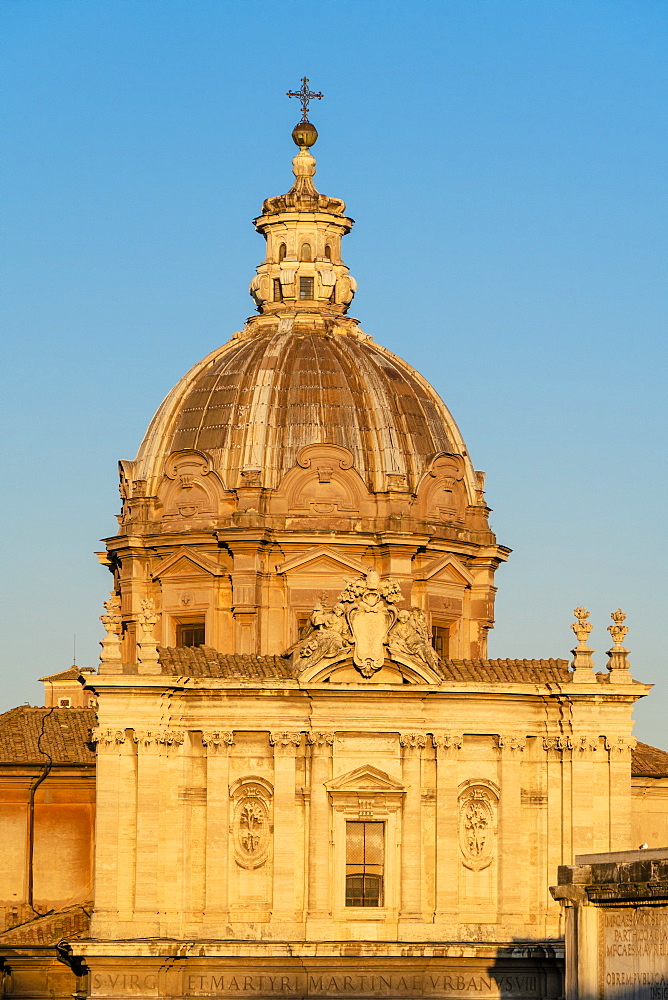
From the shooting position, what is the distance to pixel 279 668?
7669cm

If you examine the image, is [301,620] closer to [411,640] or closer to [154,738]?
[411,640]

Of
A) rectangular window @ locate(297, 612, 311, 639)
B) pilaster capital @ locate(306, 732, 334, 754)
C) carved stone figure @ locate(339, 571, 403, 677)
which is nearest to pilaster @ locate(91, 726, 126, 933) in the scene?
pilaster capital @ locate(306, 732, 334, 754)

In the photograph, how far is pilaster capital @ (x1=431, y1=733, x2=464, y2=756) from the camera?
76312 millimetres

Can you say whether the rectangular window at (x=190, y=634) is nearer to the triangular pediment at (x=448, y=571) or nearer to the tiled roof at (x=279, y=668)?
the tiled roof at (x=279, y=668)

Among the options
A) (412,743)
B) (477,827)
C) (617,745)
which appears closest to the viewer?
(412,743)

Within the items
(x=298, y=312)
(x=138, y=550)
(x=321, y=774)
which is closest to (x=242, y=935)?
(x=321, y=774)

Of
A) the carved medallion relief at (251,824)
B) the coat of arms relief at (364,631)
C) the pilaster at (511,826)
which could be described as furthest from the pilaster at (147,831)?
the pilaster at (511,826)

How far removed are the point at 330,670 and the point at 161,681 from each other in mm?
4317

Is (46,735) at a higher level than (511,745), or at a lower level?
higher

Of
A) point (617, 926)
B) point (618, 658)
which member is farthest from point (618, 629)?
point (617, 926)

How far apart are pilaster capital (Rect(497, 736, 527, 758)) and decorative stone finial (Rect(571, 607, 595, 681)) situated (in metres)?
2.17

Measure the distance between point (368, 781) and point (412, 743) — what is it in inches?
58.4

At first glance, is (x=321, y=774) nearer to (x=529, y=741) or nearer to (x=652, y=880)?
(x=529, y=741)

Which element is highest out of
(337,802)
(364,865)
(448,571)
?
(448,571)
